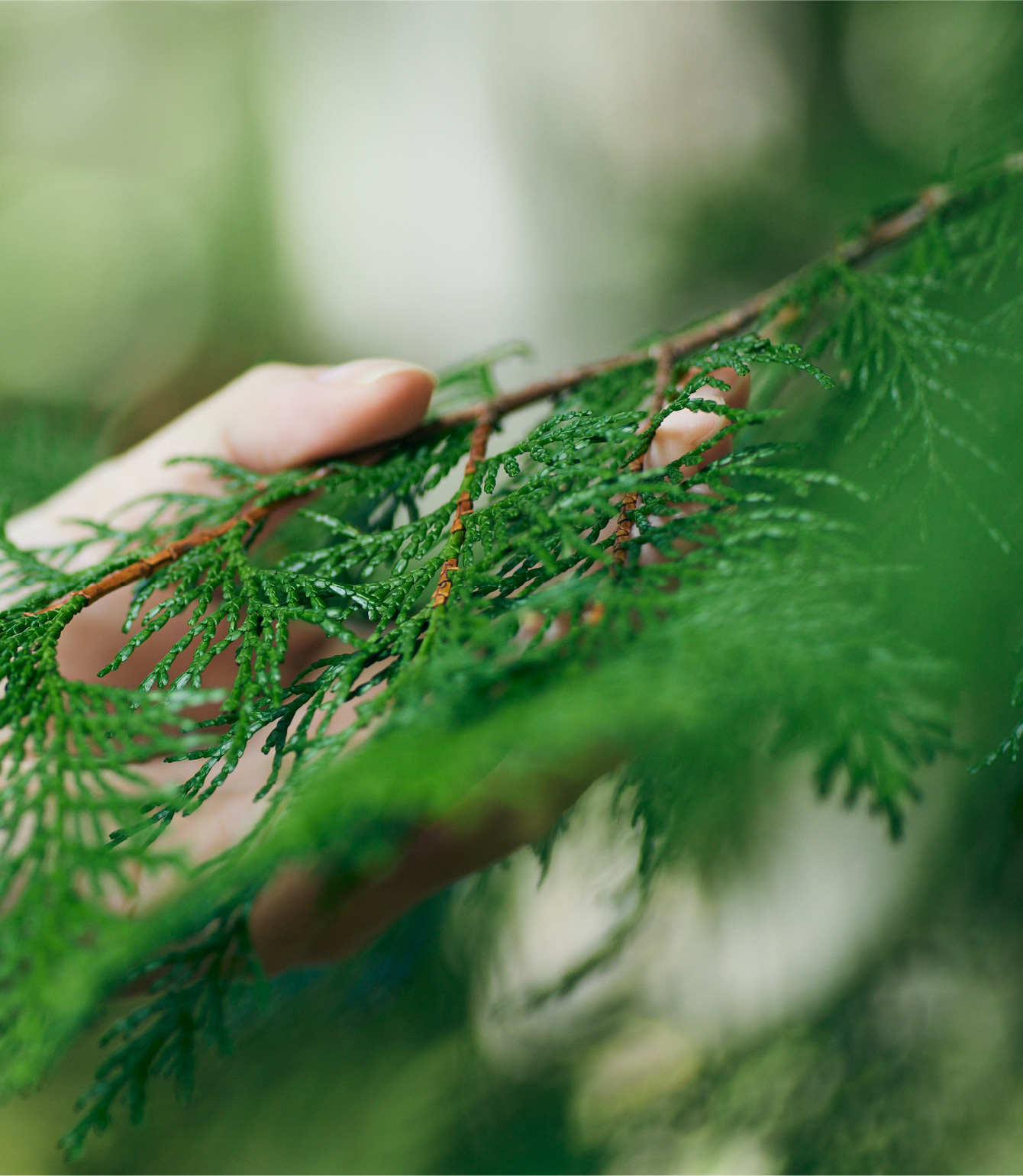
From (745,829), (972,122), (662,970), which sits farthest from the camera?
(662,970)

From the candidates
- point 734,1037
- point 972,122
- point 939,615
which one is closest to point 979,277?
point 972,122

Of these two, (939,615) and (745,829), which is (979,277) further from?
(745,829)

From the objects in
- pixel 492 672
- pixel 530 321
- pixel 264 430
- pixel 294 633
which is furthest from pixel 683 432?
pixel 530 321

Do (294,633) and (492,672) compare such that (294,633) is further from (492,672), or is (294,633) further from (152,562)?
(492,672)

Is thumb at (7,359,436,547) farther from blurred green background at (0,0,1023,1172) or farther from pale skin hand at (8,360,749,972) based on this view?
blurred green background at (0,0,1023,1172)

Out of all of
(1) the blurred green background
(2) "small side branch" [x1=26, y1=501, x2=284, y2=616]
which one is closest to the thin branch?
(2) "small side branch" [x1=26, y1=501, x2=284, y2=616]

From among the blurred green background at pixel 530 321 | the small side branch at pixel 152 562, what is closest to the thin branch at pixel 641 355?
the small side branch at pixel 152 562
